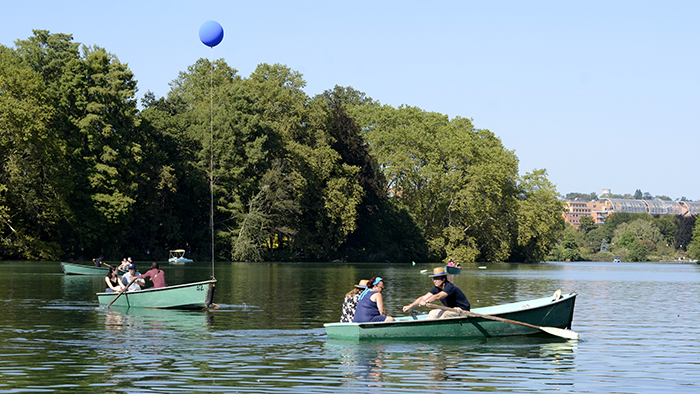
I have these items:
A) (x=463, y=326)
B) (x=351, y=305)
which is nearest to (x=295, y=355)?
(x=351, y=305)

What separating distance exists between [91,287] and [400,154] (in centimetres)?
6012

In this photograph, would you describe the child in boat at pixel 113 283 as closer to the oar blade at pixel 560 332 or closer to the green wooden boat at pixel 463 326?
the green wooden boat at pixel 463 326

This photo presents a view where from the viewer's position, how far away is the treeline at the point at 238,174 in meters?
68.8

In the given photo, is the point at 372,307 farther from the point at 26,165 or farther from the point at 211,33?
the point at 26,165

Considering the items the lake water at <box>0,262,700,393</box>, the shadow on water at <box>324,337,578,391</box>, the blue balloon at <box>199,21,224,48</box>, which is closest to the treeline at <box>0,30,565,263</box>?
the blue balloon at <box>199,21,224,48</box>

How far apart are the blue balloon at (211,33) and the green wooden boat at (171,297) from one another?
10.6 metres

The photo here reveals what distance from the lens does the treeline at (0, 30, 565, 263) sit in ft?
226

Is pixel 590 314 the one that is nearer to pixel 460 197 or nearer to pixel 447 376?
pixel 447 376

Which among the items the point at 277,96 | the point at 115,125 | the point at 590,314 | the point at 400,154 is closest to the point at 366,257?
the point at 400,154

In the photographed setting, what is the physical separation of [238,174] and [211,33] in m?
47.2

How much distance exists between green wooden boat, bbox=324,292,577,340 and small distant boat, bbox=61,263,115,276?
117 ft

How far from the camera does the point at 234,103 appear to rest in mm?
83000

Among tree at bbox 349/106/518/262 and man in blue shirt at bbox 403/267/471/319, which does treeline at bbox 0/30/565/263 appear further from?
man in blue shirt at bbox 403/267/471/319

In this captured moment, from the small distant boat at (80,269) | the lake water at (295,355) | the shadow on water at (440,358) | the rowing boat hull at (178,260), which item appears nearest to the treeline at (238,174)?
the rowing boat hull at (178,260)
